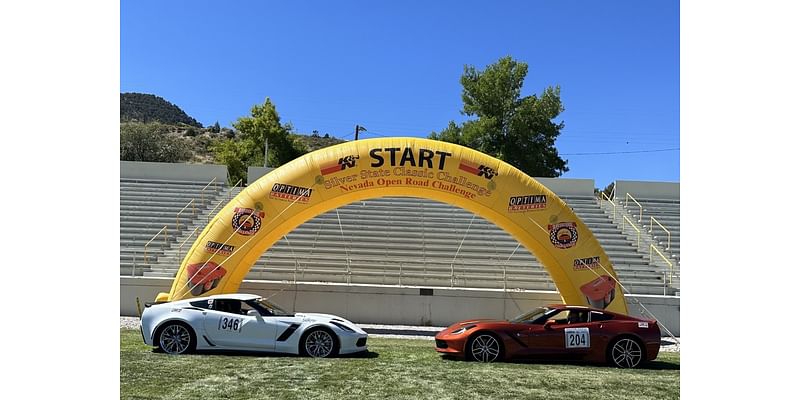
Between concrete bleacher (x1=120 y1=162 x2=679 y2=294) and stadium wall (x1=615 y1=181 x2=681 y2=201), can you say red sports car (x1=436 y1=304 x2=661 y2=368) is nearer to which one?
concrete bleacher (x1=120 y1=162 x2=679 y2=294)

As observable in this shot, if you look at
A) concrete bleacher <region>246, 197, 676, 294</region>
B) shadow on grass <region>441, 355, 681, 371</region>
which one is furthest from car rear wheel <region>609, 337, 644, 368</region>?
concrete bleacher <region>246, 197, 676, 294</region>

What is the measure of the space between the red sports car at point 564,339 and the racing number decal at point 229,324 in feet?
10.5

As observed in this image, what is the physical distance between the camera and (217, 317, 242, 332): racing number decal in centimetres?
924

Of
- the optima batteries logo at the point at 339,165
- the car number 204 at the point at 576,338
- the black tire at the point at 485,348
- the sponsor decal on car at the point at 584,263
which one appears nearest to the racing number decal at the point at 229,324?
the black tire at the point at 485,348

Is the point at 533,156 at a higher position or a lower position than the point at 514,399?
higher

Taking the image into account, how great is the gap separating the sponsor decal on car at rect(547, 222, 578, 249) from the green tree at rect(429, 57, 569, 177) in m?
24.5

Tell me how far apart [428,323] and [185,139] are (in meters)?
76.8

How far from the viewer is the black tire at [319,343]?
9.23 meters

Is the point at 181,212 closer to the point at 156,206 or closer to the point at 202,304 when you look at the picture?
the point at 156,206

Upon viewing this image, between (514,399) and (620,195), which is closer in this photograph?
(514,399)

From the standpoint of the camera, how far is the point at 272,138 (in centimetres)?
4303

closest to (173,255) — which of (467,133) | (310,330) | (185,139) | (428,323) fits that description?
(428,323)

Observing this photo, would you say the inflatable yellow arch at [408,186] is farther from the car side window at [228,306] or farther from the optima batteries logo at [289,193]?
the car side window at [228,306]

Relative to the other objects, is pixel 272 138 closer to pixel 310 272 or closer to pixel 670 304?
pixel 310 272
